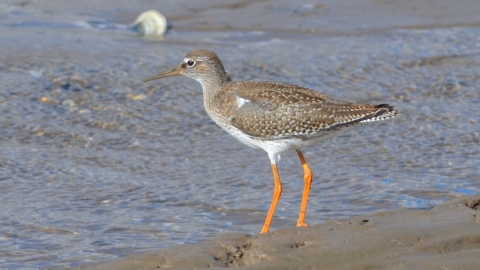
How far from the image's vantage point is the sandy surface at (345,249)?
16.4 ft

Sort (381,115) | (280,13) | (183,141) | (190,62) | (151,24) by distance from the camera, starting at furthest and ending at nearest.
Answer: (280,13), (151,24), (183,141), (190,62), (381,115)

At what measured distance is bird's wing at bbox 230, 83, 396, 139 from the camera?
270 inches

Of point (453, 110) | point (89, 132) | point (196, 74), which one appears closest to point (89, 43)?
point (89, 132)

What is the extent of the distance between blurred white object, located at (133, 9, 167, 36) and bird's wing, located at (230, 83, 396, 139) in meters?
5.56

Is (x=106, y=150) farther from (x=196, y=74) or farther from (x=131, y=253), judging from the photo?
(x=131, y=253)

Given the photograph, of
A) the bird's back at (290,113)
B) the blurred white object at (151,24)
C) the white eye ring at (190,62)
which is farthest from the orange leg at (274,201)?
the blurred white object at (151,24)

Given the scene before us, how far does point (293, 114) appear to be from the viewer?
22.6ft

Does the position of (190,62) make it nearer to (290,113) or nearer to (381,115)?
(290,113)

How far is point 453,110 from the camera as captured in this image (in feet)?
31.8

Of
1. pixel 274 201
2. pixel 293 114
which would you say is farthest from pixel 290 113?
pixel 274 201

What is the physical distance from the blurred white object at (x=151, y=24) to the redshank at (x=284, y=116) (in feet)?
17.5

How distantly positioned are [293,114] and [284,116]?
0.26 feet

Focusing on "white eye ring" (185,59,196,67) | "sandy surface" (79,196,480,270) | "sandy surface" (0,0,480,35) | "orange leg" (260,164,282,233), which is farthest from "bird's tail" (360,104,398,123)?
"sandy surface" (0,0,480,35)

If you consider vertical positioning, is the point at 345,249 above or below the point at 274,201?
above
